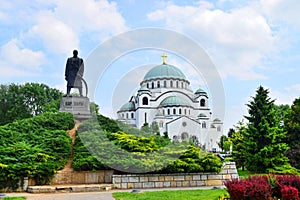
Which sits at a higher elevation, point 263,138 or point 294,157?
point 263,138

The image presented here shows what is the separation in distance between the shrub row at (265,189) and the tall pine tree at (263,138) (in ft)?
32.9

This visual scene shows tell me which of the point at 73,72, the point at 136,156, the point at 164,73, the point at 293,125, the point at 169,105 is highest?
the point at 164,73

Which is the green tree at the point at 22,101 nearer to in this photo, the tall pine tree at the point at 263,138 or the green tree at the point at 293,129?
the tall pine tree at the point at 263,138

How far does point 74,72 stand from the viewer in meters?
16.6

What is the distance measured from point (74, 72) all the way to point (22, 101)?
21.9 metres

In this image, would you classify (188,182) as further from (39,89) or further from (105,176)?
(39,89)

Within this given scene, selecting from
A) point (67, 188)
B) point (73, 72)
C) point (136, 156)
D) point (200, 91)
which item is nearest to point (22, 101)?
point (73, 72)

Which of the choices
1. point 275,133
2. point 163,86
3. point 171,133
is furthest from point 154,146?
point 163,86

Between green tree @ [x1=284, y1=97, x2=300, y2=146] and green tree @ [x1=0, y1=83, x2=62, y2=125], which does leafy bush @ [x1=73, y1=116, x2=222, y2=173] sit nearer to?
green tree @ [x1=284, y1=97, x2=300, y2=146]

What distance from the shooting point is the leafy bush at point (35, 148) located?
929 centimetres

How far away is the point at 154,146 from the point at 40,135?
4462 millimetres

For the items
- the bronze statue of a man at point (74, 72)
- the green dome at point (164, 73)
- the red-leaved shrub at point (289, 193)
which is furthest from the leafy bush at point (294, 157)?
the green dome at point (164, 73)

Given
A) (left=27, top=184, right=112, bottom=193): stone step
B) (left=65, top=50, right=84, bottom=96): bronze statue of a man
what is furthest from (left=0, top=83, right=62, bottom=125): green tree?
(left=27, top=184, right=112, bottom=193): stone step

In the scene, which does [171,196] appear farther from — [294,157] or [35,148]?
[294,157]
